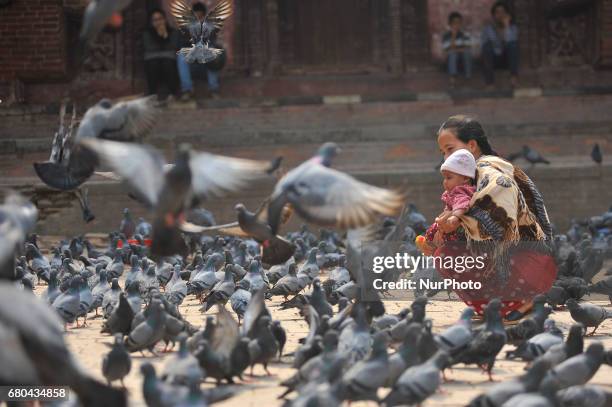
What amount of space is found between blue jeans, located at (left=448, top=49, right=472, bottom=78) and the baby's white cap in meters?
13.8

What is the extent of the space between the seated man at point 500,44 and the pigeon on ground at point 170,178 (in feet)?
52.8

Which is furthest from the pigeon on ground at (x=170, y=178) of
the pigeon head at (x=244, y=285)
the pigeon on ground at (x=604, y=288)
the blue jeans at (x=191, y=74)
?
the blue jeans at (x=191, y=74)

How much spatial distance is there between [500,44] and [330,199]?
16.7 m

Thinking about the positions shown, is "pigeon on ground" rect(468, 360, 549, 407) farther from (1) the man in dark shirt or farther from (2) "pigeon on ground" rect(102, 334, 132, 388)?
(1) the man in dark shirt

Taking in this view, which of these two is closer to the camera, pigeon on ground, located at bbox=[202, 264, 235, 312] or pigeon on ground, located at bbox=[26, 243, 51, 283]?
pigeon on ground, located at bbox=[202, 264, 235, 312]

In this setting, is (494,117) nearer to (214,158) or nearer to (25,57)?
(25,57)

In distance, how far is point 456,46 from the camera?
2211 centimetres

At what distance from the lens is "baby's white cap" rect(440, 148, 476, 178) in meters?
8.55

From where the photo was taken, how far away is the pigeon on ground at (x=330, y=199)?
622 cm

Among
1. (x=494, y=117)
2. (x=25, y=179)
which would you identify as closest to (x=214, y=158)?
(x=25, y=179)

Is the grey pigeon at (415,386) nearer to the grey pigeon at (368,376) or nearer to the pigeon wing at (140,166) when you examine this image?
the grey pigeon at (368,376)

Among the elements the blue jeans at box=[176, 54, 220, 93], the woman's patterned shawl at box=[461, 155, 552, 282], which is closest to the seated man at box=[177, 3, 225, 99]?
the blue jeans at box=[176, 54, 220, 93]

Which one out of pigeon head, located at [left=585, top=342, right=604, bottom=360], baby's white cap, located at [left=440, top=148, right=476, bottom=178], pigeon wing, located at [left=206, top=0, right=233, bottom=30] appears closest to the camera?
pigeon head, located at [left=585, top=342, right=604, bottom=360]

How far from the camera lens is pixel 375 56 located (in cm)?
2383
